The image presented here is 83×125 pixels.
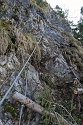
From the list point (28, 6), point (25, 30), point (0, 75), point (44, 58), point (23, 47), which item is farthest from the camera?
point (28, 6)

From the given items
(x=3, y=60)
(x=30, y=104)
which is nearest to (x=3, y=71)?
(x=3, y=60)

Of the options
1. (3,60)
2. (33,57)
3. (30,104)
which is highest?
(3,60)

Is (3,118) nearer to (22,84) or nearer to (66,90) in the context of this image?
(22,84)

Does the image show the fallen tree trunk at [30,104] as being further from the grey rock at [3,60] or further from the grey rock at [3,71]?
the grey rock at [3,60]

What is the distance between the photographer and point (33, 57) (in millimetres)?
4043

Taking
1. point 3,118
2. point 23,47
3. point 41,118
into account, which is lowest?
point 41,118

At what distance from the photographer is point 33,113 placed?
2.87 meters

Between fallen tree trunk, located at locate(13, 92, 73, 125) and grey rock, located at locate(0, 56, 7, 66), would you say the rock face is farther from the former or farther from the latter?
fallen tree trunk, located at locate(13, 92, 73, 125)

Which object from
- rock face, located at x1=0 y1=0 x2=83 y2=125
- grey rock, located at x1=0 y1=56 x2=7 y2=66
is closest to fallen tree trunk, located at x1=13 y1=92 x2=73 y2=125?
rock face, located at x1=0 y1=0 x2=83 y2=125

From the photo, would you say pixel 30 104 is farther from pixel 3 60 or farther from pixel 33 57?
pixel 33 57

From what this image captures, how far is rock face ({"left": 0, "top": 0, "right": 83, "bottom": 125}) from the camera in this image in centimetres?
308

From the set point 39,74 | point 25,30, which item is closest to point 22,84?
point 39,74

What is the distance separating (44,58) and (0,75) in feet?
5.04

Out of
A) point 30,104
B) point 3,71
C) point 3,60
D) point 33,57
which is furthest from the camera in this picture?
point 33,57
